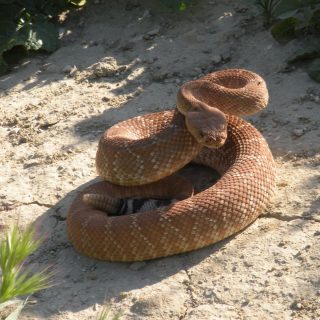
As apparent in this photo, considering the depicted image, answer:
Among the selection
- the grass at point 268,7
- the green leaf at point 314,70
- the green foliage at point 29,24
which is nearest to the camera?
the green leaf at point 314,70

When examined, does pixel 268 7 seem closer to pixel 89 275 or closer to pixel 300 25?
pixel 300 25

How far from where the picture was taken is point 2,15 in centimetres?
965

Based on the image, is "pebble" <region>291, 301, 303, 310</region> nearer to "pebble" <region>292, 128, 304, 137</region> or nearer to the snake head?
the snake head

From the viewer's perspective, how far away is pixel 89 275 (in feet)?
17.6

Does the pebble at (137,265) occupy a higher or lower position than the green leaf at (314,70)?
higher

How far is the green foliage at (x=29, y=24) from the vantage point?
9.36 meters

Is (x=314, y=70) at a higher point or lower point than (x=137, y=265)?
lower

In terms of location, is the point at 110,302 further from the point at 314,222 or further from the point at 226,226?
the point at 314,222

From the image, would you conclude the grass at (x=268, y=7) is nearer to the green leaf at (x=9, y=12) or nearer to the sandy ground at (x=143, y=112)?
the sandy ground at (x=143, y=112)

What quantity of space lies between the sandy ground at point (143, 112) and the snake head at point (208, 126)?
75 cm

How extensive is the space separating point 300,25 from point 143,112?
229 cm

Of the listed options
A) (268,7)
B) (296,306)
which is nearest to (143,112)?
(268,7)

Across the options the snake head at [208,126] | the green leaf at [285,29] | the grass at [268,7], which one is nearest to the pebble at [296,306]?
the snake head at [208,126]

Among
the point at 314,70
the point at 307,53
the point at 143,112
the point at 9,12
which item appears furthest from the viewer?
the point at 9,12
